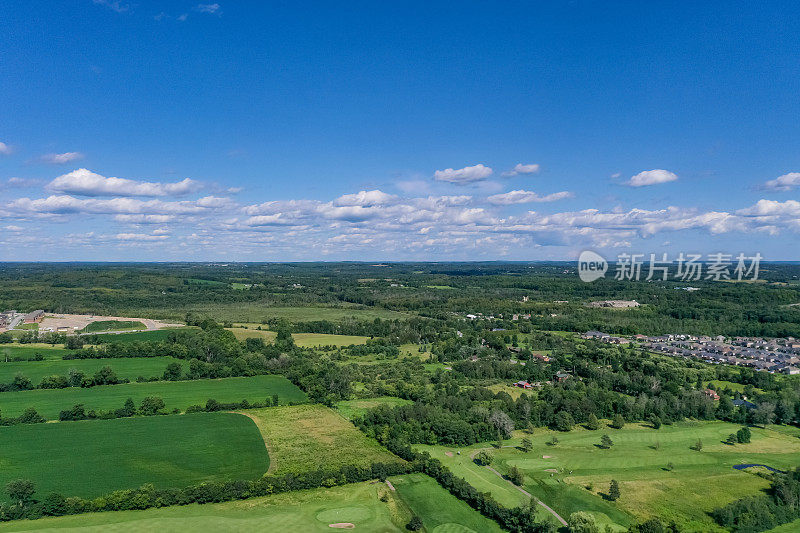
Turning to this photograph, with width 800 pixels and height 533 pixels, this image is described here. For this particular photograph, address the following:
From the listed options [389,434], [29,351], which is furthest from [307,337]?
[389,434]

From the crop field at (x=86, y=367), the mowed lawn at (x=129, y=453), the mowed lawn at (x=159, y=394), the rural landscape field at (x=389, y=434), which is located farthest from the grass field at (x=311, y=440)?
the crop field at (x=86, y=367)

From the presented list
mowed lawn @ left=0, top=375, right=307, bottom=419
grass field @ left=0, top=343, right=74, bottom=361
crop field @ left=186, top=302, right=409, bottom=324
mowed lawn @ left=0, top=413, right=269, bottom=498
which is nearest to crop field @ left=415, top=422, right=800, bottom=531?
mowed lawn @ left=0, top=413, right=269, bottom=498

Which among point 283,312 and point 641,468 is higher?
point 283,312

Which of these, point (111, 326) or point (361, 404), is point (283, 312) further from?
point (361, 404)

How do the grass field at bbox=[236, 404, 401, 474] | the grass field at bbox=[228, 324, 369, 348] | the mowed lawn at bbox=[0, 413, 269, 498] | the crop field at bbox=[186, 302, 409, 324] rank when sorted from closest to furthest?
the mowed lawn at bbox=[0, 413, 269, 498]
the grass field at bbox=[236, 404, 401, 474]
the grass field at bbox=[228, 324, 369, 348]
the crop field at bbox=[186, 302, 409, 324]

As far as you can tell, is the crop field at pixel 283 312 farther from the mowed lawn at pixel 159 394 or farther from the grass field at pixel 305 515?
the grass field at pixel 305 515

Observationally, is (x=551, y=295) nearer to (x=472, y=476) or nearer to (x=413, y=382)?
(x=413, y=382)

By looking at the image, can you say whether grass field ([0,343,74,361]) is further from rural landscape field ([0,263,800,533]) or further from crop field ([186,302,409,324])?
crop field ([186,302,409,324])
